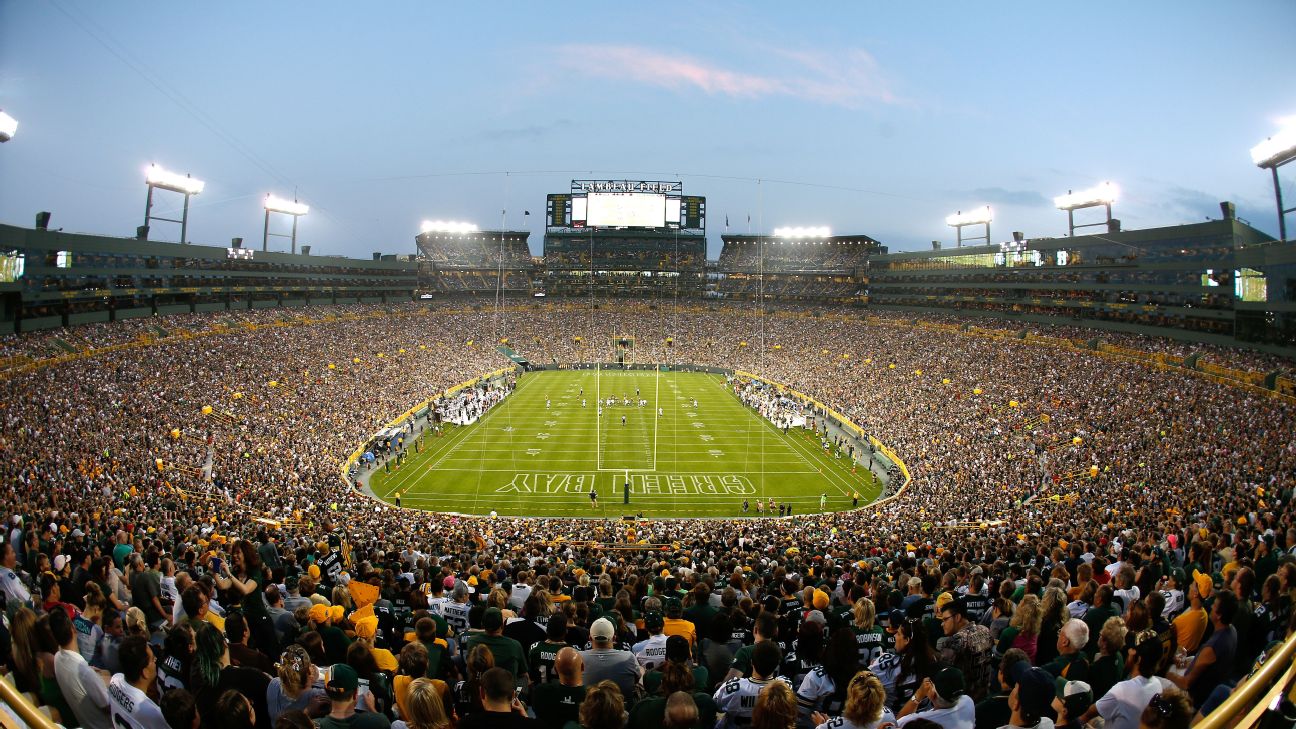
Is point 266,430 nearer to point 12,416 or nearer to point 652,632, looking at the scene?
point 12,416

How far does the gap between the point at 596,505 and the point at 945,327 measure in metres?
49.3

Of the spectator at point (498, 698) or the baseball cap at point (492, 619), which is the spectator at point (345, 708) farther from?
the baseball cap at point (492, 619)

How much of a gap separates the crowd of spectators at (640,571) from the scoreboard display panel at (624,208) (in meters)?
49.8

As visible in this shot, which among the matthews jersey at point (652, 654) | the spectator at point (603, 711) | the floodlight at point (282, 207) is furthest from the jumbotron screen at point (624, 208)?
the spectator at point (603, 711)

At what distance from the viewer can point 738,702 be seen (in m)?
4.43

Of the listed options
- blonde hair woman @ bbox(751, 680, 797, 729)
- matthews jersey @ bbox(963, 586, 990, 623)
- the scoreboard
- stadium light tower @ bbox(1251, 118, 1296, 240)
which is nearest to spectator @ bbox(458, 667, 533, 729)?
blonde hair woman @ bbox(751, 680, 797, 729)

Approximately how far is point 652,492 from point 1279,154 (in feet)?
119

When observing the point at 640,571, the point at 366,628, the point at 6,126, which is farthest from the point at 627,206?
the point at 366,628

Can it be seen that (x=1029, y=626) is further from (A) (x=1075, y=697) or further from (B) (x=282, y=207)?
(B) (x=282, y=207)

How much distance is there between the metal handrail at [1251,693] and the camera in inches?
121

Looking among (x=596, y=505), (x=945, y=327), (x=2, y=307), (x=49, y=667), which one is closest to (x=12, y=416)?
(x=2, y=307)

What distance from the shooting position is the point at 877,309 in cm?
8569

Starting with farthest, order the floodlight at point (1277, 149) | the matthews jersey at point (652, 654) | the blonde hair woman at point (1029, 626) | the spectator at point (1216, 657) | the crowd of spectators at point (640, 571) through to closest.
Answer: the floodlight at point (1277, 149) → the matthews jersey at point (652, 654) → the blonde hair woman at point (1029, 626) → the spectator at point (1216, 657) → the crowd of spectators at point (640, 571)

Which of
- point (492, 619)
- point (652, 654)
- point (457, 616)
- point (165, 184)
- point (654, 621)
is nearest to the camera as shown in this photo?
point (492, 619)
